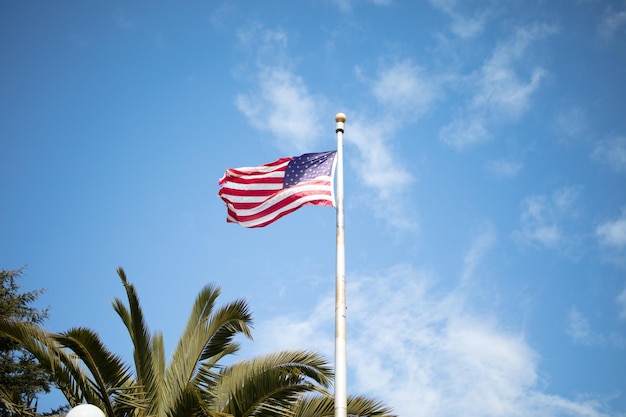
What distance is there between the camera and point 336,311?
1067 centimetres

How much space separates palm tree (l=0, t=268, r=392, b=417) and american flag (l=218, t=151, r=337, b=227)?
187 cm

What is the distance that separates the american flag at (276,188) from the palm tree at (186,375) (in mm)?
1873

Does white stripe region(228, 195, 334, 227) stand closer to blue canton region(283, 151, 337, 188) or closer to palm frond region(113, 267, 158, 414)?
blue canton region(283, 151, 337, 188)

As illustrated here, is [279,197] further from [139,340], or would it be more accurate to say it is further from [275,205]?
[139,340]

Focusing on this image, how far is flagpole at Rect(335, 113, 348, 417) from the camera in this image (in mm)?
9570

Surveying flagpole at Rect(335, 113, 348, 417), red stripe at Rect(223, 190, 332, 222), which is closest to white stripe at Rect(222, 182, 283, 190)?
red stripe at Rect(223, 190, 332, 222)

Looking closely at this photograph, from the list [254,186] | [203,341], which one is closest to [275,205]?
[254,186]

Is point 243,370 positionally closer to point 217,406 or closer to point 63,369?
point 217,406

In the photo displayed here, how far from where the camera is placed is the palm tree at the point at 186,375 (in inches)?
480

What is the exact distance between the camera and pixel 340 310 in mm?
10625

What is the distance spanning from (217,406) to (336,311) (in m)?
3.66

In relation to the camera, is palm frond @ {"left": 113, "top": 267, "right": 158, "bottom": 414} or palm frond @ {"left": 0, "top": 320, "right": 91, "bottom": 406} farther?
palm frond @ {"left": 113, "top": 267, "right": 158, "bottom": 414}

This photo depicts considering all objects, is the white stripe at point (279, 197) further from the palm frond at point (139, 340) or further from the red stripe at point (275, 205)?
the palm frond at point (139, 340)

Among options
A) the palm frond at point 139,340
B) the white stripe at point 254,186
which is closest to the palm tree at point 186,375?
the palm frond at point 139,340
